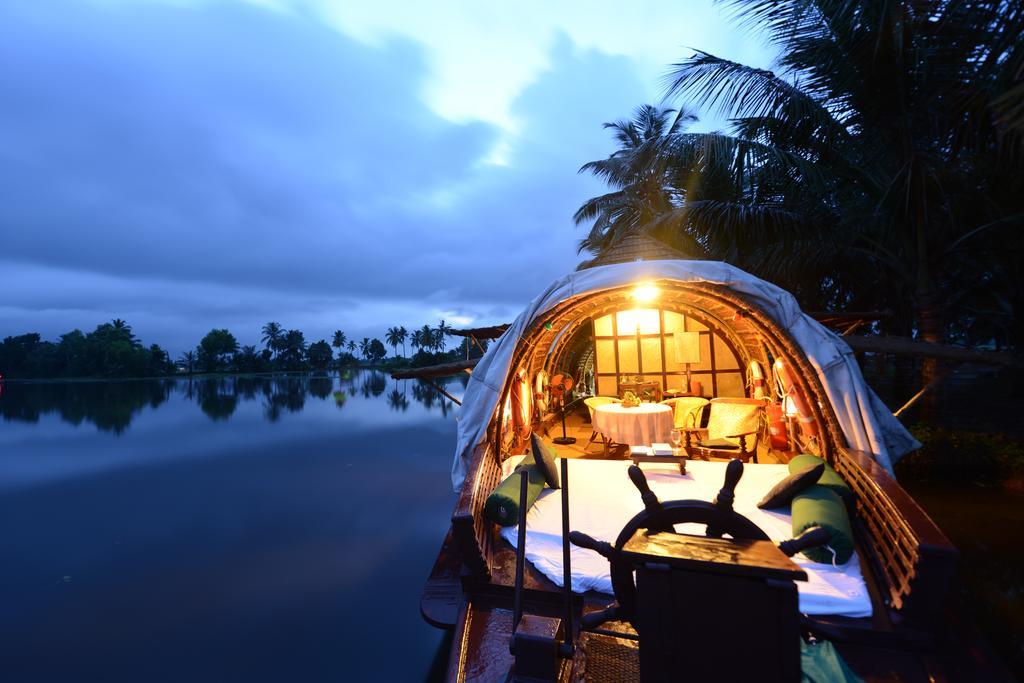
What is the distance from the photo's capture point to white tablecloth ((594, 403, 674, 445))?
7320 millimetres

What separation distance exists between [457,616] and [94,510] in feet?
51.7

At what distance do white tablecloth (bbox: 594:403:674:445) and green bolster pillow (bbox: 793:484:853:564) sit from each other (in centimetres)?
347

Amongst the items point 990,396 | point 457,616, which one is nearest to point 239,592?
point 457,616

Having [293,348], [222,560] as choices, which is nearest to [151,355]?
[293,348]

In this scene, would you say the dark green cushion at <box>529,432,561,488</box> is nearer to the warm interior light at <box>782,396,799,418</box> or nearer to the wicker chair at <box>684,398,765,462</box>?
the wicker chair at <box>684,398,765,462</box>

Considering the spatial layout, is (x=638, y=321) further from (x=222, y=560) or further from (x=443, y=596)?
(x=222, y=560)

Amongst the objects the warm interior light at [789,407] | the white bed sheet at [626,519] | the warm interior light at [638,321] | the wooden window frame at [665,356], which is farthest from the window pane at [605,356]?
the white bed sheet at [626,519]

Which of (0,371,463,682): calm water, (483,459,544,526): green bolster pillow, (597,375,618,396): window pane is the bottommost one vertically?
(0,371,463,682): calm water

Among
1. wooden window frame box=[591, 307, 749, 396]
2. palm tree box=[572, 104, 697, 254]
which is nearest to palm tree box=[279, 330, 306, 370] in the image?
palm tree box=[572, 104, 697, 254]

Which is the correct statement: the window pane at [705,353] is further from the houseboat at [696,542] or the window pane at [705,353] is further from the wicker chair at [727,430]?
the wicker chair at [727,430]

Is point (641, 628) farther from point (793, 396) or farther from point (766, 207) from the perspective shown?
point (766, 207)

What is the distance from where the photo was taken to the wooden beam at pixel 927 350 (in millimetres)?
5020

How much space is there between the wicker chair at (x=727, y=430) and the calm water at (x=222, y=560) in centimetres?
507

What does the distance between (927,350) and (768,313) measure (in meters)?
2.33
